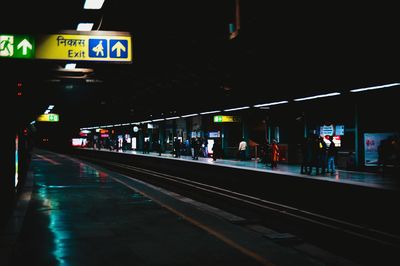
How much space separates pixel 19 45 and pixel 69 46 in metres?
1.20

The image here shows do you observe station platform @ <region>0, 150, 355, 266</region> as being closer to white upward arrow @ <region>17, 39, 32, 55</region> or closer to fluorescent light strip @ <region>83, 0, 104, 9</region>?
white upward arrow @ <region>17, 39, 32, 55</region>

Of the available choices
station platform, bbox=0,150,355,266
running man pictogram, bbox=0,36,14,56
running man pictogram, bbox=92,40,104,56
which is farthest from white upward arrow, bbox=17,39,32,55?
station platform, bbox=0,150,355,266

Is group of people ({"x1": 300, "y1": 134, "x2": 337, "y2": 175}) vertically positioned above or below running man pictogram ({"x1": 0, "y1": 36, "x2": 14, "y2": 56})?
below

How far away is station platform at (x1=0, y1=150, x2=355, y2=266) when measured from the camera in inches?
234

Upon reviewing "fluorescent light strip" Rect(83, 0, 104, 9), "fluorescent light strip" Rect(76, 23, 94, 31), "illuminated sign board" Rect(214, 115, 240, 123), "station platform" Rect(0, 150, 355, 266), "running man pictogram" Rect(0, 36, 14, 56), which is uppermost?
"fluorescent light strip" Rect(76, 23, 94, 31)

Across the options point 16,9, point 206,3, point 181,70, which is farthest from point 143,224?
point 181,70

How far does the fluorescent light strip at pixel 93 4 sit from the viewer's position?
31.4ft

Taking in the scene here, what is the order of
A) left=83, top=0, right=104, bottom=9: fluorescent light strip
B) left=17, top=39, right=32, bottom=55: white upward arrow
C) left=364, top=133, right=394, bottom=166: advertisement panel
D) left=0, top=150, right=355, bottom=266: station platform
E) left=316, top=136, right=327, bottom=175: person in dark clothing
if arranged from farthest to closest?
left=364, top=133, right=394, bottom=166: advertisement panel → left=316, top=136, right=327, bottom=175: person in dark clothing → left=17, top=39, right=32, bottom=55: white upward arrow → left=83, top=0, right=104, bottom=9: fluorescent light strip → left=0, top=150, right=355, bottom=266: station platform

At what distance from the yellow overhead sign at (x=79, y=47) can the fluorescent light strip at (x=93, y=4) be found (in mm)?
1470

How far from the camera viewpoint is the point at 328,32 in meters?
27.0

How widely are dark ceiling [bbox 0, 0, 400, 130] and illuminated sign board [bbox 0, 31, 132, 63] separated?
0.57 meters

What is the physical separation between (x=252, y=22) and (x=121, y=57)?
54.4 feet

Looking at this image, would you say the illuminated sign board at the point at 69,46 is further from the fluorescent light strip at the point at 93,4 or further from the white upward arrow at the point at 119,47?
the fluorescent light strip at the point at 93,4

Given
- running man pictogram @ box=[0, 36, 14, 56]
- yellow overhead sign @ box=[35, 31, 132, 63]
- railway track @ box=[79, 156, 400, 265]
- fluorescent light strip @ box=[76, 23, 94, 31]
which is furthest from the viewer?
fluorescent light strip @ box=[76, 23, 94, 31]
